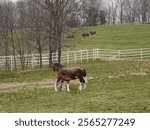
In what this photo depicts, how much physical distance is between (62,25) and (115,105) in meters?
18.3

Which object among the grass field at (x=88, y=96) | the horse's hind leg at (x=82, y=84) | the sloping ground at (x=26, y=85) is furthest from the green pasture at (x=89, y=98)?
the sloping ground at (x=26, y=85)

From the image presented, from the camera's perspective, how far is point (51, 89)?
54.5 ft

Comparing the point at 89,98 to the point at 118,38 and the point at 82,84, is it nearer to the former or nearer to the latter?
the point at 82,84

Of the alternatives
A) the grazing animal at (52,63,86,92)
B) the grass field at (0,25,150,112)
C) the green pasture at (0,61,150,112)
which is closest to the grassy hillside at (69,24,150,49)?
the grass field at (0,25,150,112)

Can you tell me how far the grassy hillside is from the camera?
55.6m

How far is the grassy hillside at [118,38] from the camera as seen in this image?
55.6m

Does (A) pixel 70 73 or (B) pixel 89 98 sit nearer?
(B) pixel 89 98

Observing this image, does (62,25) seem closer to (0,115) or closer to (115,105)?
(115,105)

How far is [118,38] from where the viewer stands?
63094 mm

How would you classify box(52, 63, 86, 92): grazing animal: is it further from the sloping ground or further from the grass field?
the sloping ground

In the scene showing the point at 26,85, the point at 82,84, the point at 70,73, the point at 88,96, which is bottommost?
the point at 26,85

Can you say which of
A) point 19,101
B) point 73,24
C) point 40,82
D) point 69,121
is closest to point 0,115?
point 69,121

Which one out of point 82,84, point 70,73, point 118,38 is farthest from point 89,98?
point 118,38

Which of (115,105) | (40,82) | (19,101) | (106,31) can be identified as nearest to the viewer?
(115,105)
